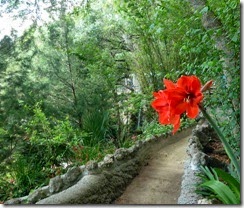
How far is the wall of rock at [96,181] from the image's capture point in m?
1.52

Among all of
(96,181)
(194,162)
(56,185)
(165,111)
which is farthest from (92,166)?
(165,111)

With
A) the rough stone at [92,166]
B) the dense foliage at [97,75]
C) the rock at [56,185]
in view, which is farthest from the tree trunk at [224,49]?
the rock at [56,185]

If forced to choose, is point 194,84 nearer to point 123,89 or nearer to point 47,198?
point 47,198

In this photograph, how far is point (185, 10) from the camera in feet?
5.52

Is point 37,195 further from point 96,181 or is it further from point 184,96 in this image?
point 184,96

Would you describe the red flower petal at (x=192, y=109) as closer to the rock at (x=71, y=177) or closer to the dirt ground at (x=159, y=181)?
the dirt ground at (x=159, y=181)

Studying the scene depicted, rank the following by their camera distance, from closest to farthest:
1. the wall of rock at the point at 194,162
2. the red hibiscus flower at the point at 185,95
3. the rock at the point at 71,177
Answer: the red hibiscus flower at the point at 185,95
the wall of rock at the point at 194,162
the rock at the point at 71,177

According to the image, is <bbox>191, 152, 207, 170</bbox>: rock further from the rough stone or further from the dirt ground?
the rough stone

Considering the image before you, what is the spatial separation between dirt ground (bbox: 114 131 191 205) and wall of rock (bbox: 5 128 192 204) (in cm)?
5

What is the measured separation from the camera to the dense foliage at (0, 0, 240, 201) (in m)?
1.53

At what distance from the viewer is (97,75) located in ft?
6.88

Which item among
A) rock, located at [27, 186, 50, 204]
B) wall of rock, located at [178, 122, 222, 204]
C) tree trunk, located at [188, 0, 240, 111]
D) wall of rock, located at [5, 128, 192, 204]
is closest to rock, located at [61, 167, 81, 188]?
Result: wall of rock, located at [5, 128, 192, 204]

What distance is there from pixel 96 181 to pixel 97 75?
70 cm

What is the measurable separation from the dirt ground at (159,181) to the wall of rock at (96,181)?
5 centimetres
